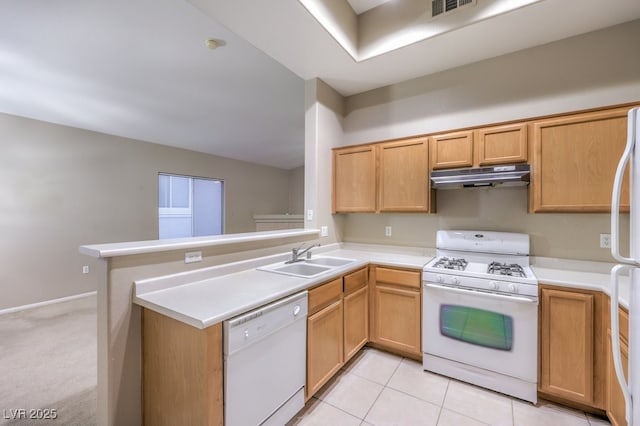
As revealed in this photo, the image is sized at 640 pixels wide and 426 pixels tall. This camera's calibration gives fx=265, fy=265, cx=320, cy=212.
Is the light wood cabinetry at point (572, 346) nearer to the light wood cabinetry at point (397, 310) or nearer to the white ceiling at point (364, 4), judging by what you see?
the light wood cabinetry at point (397, 310)

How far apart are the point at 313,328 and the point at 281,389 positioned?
404mm

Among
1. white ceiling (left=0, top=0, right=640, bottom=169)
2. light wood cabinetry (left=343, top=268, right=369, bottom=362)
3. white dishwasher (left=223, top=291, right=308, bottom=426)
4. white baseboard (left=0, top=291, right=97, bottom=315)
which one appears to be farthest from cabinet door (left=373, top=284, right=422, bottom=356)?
white baseboard (left=0, top=291, right=97, bottom=315)

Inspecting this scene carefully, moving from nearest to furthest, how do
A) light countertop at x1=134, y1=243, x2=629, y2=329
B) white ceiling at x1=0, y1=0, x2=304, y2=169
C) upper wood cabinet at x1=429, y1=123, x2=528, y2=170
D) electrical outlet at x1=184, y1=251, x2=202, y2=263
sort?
light countertop at x1=134, y1=243, x2=629, y2=329, electrical outlet at x1=184, y1=251, x2=202, y2=263, white ceiling at x1=0, y1=0, x2=304, y2=169, upper wood cabinet at x1=429, y1=123, x2=528, y2=170

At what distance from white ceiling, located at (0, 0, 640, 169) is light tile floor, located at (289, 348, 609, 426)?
2829mm

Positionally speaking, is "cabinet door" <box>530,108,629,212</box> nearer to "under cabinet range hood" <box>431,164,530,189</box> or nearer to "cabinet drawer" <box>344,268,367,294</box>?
"under cabinet range hood" <box>431,164,530,189</box>

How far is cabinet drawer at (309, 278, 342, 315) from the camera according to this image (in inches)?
72.0

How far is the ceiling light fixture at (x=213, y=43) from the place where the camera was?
239 centimetres

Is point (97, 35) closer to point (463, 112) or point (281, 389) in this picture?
point (281, 389)

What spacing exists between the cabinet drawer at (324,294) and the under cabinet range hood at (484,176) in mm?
1318

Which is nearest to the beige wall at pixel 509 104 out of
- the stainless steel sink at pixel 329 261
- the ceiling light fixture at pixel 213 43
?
the stainless steel sink at pixel 329 261

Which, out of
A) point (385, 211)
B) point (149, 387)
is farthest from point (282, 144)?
point (149, 387)

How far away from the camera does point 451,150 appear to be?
2.48 m

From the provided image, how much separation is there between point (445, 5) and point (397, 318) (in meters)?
2.64

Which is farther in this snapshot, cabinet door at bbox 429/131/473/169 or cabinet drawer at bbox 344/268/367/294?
cabinet door at bbox 429/131/473/169
